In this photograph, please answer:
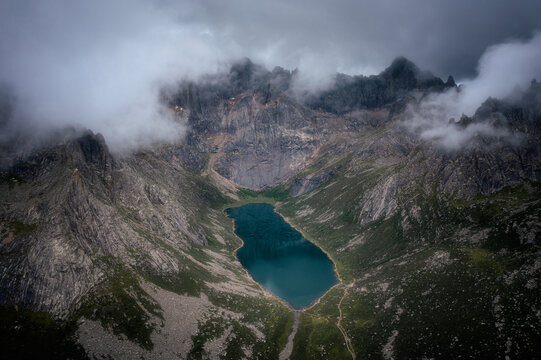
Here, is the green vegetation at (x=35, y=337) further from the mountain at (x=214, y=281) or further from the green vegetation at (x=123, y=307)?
the green vegetation at (x=123, y=307)

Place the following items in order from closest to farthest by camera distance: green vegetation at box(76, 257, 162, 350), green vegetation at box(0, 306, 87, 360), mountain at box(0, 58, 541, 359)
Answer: green vegetation at box(0, 306, 87, 360), mountain at box(0, 58, 541, 359), green vegetation at box(76, 257, 162, 350)

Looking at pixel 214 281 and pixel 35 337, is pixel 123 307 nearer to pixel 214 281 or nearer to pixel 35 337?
pixel 35 337

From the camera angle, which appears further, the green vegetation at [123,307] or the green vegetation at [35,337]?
the green vegetation at [123,307]

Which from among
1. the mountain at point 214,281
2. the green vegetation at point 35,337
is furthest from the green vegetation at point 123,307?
the green vegetation at point 35,337

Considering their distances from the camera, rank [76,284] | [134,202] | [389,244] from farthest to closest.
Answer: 1. [389,244]
2. [134,202]
3. [76,284]

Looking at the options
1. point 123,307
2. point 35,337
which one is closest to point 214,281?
point 123,307

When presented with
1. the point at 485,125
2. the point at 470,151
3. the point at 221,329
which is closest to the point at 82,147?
the point at 221,329

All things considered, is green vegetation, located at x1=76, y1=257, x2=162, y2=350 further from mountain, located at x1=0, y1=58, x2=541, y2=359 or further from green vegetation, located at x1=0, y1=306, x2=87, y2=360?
green vegetation, located at x1=0, y1=306, x2=87, y2=360

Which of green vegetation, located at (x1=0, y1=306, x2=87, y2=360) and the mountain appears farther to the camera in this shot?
the mountain

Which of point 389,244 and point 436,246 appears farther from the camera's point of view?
point 389,244

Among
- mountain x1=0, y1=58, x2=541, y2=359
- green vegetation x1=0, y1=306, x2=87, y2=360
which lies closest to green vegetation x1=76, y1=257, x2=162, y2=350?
mountain x1=0, y1=58, x2=541, y2=359

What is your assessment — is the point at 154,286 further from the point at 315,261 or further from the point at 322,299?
the point at 315,261
